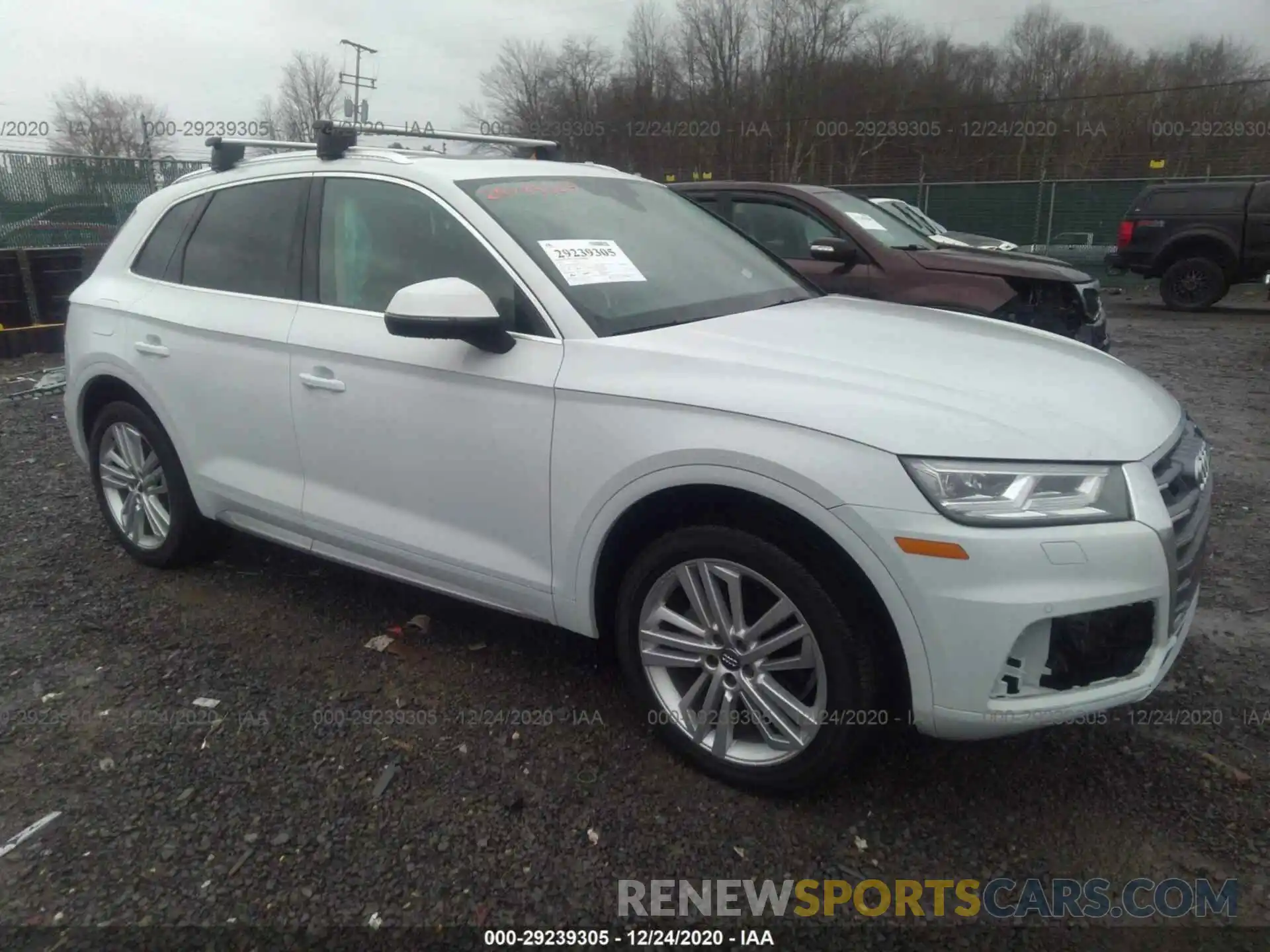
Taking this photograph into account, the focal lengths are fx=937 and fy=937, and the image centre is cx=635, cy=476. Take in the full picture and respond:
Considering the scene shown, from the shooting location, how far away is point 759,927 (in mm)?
2182

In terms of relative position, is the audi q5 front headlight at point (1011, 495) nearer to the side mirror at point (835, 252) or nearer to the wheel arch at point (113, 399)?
the wheel arch at point (113, 399)

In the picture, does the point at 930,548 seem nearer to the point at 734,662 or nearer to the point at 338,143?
the point at 734,662

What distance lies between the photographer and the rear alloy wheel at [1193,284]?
14.3 m

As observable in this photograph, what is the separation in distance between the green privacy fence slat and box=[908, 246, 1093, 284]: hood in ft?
36.7

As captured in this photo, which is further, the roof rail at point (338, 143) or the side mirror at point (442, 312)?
the roof rail at point (338, 143)

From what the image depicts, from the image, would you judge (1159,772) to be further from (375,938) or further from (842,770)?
(375,938)

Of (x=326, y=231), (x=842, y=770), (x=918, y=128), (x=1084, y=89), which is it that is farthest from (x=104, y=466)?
(x=1084, y=89)

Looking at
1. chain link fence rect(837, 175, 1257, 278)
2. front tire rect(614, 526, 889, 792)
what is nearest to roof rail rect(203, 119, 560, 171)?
front tire rect(614, 526, 889, 792)

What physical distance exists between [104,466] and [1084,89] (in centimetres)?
4857

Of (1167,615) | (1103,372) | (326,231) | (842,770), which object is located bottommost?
(842,770)

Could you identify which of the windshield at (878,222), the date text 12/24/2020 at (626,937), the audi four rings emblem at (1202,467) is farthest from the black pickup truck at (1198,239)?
the date text 12/24/2020 at (626,937)

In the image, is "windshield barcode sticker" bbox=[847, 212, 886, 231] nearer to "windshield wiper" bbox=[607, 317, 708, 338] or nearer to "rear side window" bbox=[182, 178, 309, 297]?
"windshield wiper" bbox=[607, 317, 708, 338]

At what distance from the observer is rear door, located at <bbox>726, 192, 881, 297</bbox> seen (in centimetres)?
668

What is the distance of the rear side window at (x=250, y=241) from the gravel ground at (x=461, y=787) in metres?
1.31
